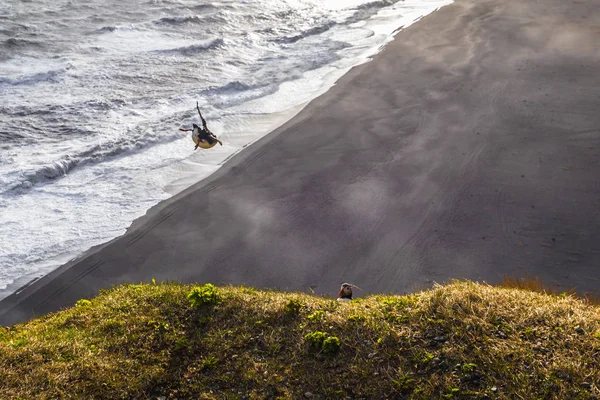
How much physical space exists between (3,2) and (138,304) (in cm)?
3969

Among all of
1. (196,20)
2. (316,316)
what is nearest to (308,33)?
(196,20)

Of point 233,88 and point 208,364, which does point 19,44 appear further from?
point 208,364

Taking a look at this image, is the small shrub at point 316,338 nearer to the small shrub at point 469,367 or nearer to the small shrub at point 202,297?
the small shrub at point 202,297

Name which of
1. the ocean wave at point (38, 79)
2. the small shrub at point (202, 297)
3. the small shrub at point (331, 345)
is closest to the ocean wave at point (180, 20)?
the ocean wave at point (38, 79)

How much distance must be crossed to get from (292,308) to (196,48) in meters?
25.8

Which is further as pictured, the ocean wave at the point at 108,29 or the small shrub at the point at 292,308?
the ocean wave at the point at 108,29

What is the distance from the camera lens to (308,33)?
111ft

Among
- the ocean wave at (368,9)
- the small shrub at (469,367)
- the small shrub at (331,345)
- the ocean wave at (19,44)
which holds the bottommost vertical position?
the small shrub at (469,367)

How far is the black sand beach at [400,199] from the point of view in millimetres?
13188

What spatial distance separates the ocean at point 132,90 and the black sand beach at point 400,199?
1574 mm

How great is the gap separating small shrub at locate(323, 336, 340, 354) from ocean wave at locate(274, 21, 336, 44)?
26.9m

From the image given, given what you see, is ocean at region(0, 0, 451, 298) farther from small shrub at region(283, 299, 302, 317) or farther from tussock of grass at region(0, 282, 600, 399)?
small shrub at region(283, 299, 302, 317)

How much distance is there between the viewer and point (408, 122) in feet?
65.7

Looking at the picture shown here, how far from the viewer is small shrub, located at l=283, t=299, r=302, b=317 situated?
28.8 ft
